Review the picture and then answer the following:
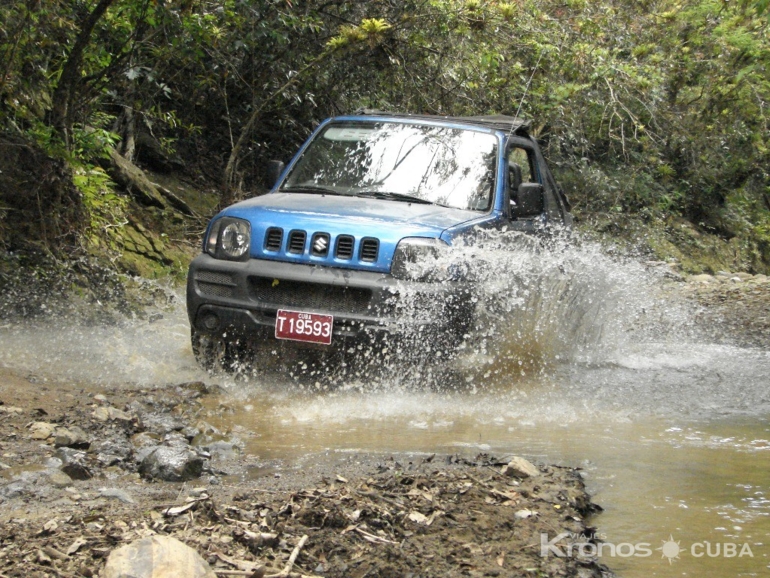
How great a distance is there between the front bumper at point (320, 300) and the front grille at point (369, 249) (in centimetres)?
9

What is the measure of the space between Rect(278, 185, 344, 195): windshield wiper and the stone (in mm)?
3011

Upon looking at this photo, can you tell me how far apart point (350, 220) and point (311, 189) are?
102 cm

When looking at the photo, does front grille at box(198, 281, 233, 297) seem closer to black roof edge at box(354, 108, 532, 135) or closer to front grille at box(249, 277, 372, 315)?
front grille at box(249, 277, 372, 315)

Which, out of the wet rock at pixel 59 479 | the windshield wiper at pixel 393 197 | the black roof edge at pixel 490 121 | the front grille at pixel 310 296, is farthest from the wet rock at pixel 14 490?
the black roof edge at pixel 490 121

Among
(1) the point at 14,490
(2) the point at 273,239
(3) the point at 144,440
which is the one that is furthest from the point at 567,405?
(1) the point at 14,490

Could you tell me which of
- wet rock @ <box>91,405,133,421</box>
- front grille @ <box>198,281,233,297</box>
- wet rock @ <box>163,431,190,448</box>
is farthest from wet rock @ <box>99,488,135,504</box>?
front grille @ <box>198,281,233,297</box>

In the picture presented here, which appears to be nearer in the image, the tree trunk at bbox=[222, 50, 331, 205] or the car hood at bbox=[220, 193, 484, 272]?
the car hood at bbox=[220, 193, 484, 272]

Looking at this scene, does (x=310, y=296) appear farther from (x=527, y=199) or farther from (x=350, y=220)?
(x=527, y=199)

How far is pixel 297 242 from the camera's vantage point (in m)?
5.78

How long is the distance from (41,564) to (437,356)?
10.3ft

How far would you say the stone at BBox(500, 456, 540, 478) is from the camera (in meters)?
3.95

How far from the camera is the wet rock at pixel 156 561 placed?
2.51 metres

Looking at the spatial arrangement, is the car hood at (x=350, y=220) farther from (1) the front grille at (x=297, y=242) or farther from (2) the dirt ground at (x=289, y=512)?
(2) the dirt ground at (x=289, y=512)

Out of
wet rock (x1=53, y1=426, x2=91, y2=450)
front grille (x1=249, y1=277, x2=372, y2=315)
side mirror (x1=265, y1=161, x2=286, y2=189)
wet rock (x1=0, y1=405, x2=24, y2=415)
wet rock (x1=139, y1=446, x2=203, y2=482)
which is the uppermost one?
side mirror (x1=265, y1=161, x2=286, y2=189)
